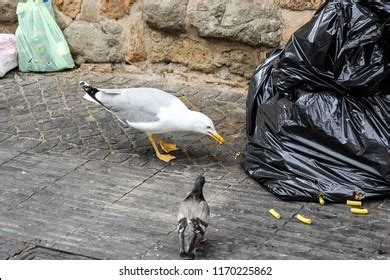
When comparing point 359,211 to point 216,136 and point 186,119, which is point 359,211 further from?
point 186,119

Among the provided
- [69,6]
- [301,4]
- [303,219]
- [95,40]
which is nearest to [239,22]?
[301,4]

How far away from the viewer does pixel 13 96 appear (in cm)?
587

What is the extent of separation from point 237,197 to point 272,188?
7.5 inches

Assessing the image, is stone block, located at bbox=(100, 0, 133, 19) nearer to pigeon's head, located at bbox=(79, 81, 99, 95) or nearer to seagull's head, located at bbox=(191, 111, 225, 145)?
pigeon's head, located at bbox=(79, 81, 99, 95)

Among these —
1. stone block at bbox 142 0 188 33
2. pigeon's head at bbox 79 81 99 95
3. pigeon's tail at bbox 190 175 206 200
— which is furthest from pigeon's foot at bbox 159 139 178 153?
stone block at bbox 142 0 188 33

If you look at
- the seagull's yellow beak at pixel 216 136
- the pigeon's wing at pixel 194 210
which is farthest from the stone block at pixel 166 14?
the pigeon's wing at pixel 194 210

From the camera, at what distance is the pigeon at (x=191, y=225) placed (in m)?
3.57

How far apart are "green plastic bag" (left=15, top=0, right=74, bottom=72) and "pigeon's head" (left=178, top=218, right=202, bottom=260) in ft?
10.2

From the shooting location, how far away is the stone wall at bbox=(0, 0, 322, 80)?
570 centimetres

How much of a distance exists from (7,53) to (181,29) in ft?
4.63

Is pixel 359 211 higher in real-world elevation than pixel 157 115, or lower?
lower

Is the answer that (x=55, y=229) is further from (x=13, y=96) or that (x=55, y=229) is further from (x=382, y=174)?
(x=13, y=96)

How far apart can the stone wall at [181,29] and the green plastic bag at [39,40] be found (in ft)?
0.35

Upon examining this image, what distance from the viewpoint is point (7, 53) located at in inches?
251
